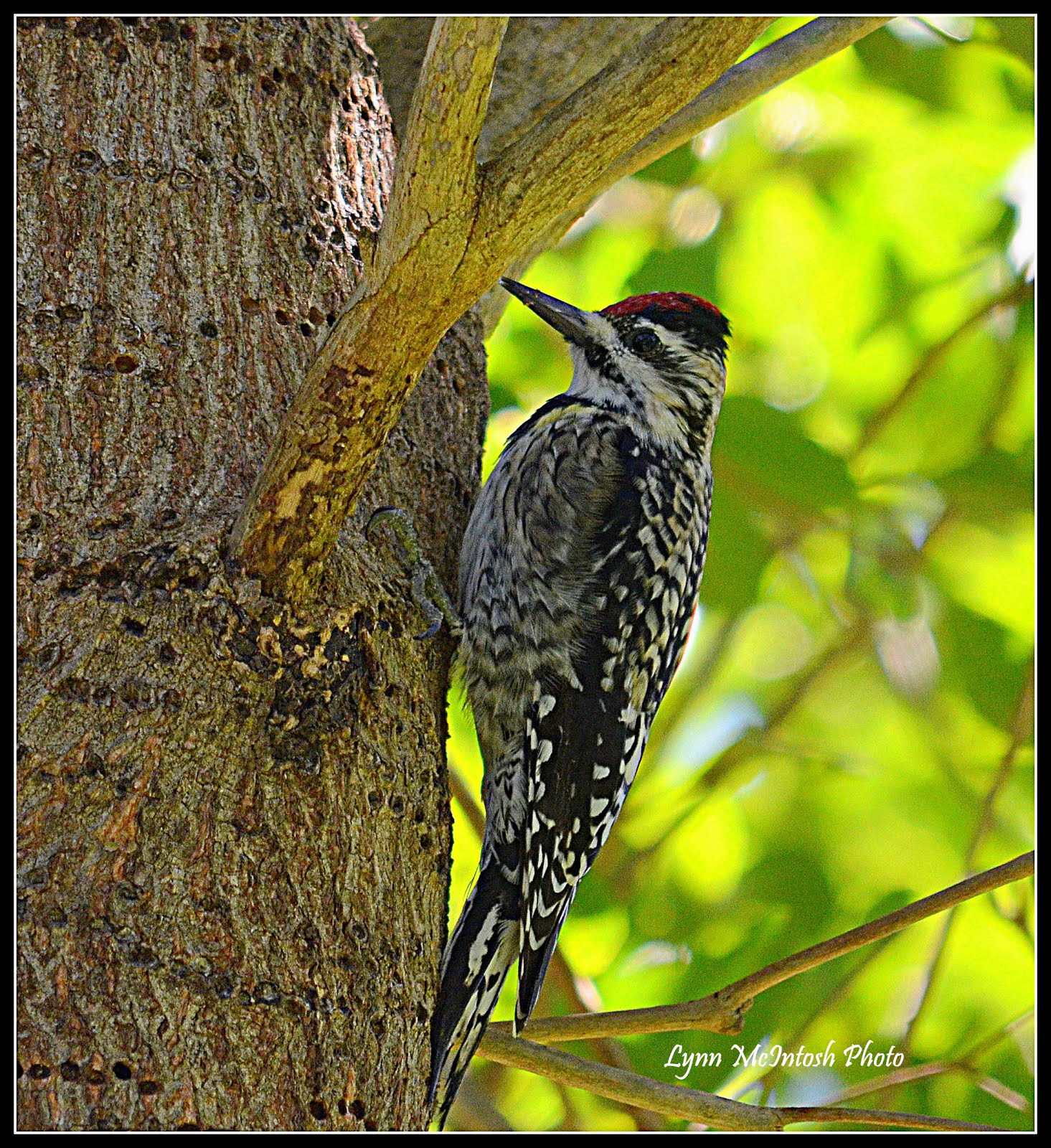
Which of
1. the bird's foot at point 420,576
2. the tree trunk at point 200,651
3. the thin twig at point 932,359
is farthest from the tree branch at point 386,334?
the thin twig at point 932,359

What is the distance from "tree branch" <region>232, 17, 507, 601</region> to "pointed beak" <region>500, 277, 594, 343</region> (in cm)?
139

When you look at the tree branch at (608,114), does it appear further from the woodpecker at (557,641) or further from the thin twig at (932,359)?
the thin twig at (932,359)

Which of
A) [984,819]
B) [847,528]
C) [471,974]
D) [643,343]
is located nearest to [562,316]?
[643,343]

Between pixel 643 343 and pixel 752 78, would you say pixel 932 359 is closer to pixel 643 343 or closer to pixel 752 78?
pixel 643 343

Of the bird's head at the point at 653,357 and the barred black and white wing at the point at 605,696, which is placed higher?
the bird's head at the point at 653,357

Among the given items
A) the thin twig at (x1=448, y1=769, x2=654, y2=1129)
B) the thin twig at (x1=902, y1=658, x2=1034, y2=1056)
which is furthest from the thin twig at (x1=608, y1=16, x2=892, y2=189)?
the thin twig at (x1=902, y1=658, x2=1034, y2=1056)

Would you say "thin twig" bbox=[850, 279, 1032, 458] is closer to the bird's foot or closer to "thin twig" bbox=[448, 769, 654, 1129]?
"thin twig" bbox=[448, 769, 654, 1129]

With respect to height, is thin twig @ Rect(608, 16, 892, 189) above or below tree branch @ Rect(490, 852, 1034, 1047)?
above

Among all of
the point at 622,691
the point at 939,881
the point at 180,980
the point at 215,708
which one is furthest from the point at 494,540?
the point at 939,881

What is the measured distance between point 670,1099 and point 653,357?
193cm

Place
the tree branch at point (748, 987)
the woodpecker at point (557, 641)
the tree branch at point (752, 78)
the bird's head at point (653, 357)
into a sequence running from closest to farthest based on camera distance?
the tree branch at point (748, 987)
the woodpecker at point (557, 641)
the tree branch at point (752, 78)
the bird's head at point (653, 357)

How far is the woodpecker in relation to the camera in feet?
8.69

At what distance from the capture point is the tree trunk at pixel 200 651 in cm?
166
